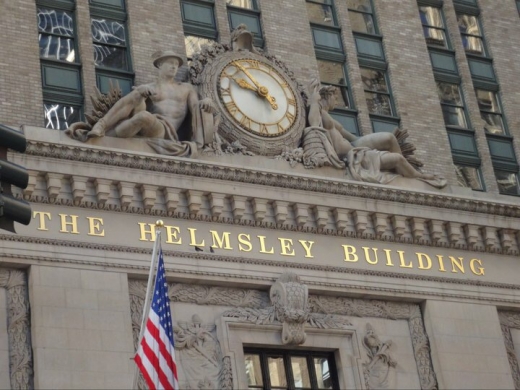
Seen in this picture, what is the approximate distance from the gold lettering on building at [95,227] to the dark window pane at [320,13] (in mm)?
10162

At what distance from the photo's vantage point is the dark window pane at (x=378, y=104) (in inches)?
1389

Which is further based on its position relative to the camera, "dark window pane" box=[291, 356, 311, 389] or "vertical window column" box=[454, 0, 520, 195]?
"vertical window column" box=[454, 0, 520, 195]

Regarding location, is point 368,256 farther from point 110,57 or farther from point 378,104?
point 110,57

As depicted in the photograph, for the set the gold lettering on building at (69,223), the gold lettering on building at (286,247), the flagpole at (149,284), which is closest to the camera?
the flagpole at (149,284)

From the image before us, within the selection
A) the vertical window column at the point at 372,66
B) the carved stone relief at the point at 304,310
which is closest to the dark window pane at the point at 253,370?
the carved stone relief at the point at 304,310

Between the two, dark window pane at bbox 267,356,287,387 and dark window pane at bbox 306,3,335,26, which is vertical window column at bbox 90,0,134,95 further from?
dark window pane at bbox 267,356,287,387

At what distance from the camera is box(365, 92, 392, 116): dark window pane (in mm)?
35281

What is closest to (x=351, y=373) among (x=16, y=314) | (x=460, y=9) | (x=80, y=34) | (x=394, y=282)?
(x=394, y=282)

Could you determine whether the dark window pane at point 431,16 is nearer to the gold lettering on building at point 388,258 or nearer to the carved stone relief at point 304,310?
the gold lettering on building at point 388,258

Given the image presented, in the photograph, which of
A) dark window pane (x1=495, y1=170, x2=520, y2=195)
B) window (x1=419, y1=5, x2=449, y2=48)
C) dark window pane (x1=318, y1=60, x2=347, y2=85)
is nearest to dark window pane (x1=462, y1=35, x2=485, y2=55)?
window (x1=419, y1=5, x2=449, y2=48)

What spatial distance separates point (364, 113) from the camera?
34.7 metres

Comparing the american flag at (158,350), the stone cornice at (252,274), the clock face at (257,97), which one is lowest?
the american flag at (158,350)

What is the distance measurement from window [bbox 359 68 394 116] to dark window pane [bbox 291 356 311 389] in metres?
8.08

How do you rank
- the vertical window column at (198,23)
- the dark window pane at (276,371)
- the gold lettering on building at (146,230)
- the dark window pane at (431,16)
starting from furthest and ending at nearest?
the dark window pane at (431,16) → the vertical window column at (198,23) → the dark window pane at (276,371) → the gold lettering on building at (146,230)
